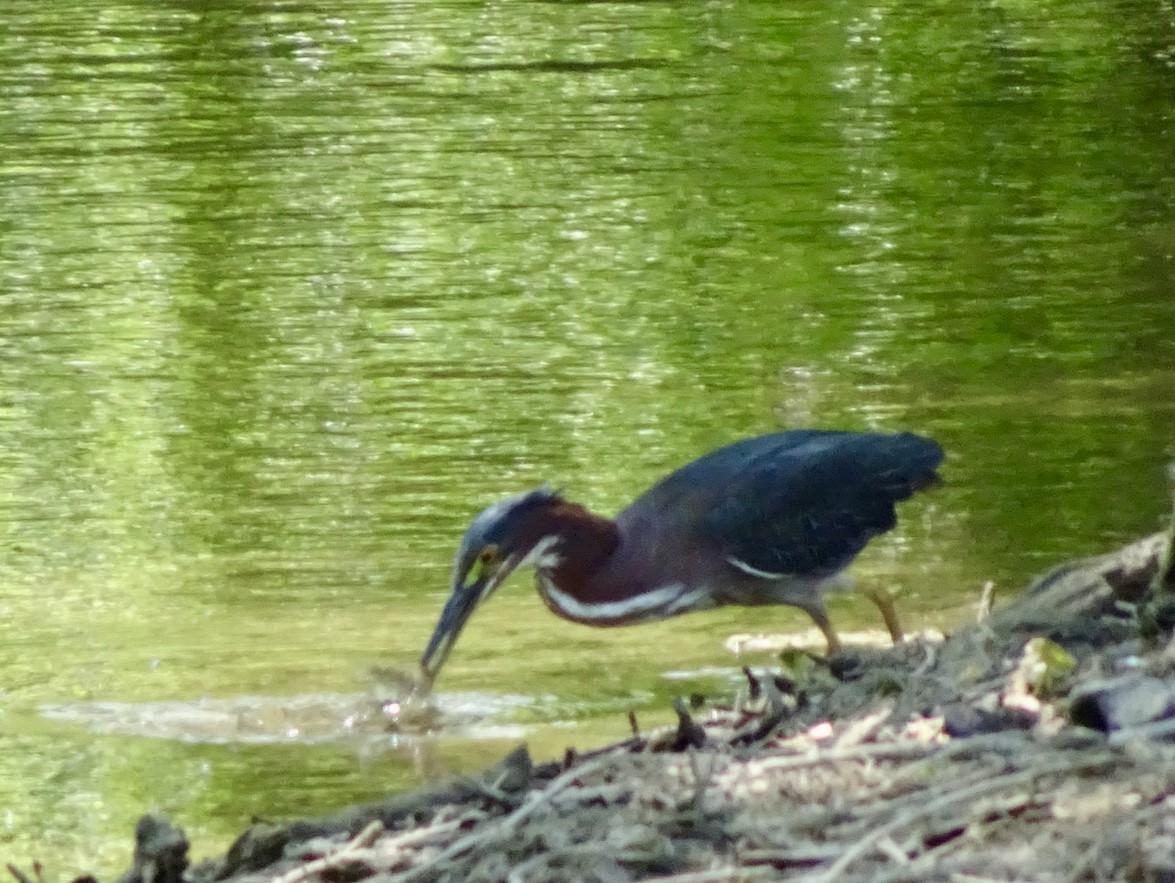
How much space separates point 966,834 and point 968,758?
Result: 39 cm

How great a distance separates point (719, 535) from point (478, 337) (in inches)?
152

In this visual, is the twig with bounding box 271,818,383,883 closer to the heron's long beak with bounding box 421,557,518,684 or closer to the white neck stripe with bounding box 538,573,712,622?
the heron's long beak with bounding box 421,557,518,684

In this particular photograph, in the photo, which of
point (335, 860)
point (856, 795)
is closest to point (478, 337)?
point (335, 860)

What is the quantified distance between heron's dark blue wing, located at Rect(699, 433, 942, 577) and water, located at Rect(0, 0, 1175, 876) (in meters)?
0.42

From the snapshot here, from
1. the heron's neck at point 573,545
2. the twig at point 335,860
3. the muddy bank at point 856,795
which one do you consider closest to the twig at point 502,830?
the muddy bank at point 856,795

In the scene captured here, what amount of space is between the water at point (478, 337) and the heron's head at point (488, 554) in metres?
0.43

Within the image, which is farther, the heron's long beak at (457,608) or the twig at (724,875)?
the heron's long beak at (457,608)

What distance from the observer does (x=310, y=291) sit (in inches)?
457

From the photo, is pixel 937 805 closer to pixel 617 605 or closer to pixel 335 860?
pixel 335 860

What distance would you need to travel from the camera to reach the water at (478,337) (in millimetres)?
7418

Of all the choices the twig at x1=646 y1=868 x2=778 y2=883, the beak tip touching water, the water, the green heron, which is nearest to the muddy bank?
the twig at x1=646 y1=868 x2=778 y2=883

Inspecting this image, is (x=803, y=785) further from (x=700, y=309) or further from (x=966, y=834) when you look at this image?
(x=700, y=309)

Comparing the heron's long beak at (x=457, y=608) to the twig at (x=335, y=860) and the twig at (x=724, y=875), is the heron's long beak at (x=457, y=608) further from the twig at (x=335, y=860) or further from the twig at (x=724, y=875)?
the twig at (x=724, y=875)

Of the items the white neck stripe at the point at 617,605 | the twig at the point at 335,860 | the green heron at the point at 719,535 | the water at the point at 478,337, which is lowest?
the water at the point at 478,337
